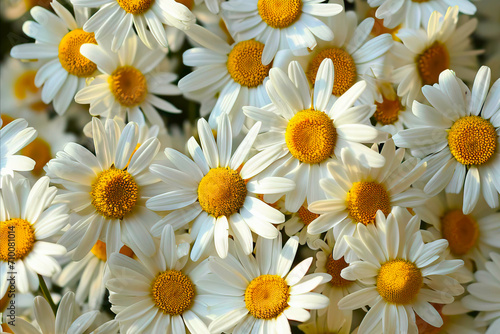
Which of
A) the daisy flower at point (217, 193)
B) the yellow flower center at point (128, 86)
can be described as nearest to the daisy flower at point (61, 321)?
the daisy flower at point (217, 193)

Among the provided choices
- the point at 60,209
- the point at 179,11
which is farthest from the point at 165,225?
the point at 179,11

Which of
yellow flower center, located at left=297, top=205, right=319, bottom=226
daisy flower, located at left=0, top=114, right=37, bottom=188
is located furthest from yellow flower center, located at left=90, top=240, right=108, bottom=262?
yellow flower center, located at left=297, top=205, right=319, bottom=226

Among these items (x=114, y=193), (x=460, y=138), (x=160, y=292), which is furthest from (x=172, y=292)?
(x=460, y=138)

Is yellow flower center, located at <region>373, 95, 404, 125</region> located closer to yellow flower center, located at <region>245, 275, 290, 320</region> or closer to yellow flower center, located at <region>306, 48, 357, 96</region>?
yellow flower center, located at <region>306, 48, 357, 96</region>

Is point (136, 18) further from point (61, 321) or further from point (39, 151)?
point (61, 321)

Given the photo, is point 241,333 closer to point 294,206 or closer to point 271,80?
point 294,206

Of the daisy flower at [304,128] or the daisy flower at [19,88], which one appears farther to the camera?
the daisy flower at [19,88]

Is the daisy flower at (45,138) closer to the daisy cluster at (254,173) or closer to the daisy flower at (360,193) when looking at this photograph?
the daisy cluster at (254,173)
